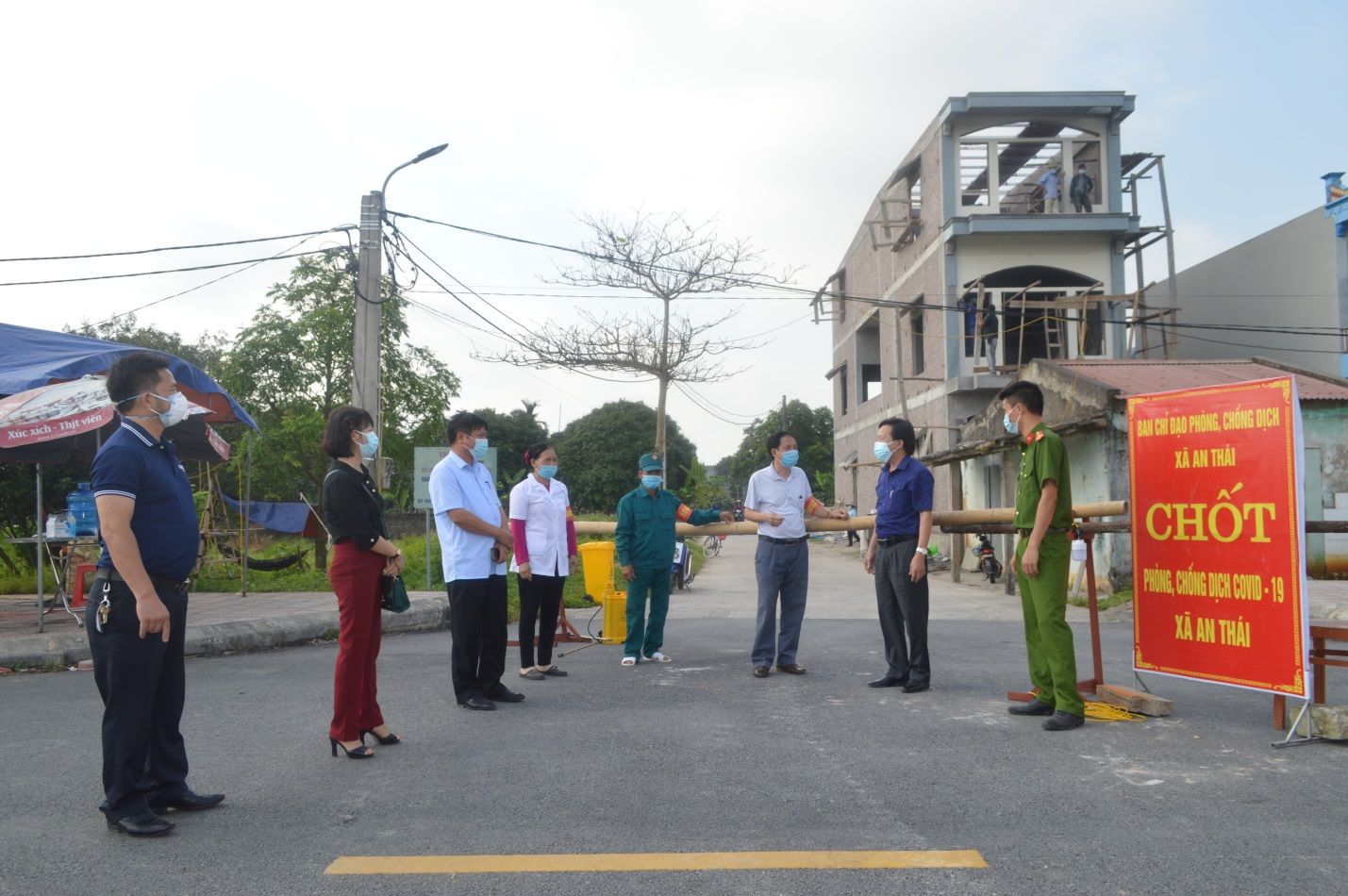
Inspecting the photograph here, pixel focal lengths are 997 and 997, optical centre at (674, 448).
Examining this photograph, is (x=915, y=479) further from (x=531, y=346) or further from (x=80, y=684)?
(x=531, y=346)

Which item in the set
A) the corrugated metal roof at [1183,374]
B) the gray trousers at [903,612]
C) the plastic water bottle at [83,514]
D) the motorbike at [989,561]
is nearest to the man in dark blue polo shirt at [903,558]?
the gray trousers at [903,612]

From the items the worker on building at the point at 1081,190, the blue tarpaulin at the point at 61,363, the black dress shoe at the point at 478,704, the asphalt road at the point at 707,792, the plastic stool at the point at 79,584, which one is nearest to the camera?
the asphalt road at the point at 707,792

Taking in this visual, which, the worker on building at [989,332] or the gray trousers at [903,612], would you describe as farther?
the worker on building at [989,332]

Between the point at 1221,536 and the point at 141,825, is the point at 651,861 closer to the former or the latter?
the point at 141,825

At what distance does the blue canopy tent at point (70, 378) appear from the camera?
9.73m

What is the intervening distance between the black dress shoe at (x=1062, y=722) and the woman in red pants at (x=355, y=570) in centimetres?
378

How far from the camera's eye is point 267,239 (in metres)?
16.3

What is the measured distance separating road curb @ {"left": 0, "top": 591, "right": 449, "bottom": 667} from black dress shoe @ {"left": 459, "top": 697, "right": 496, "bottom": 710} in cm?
254

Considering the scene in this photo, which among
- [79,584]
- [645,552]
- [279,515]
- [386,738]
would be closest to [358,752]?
[386,738]

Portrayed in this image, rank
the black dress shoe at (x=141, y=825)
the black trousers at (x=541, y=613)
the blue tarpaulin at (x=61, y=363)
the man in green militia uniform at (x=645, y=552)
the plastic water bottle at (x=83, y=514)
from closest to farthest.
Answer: the black dress shoe at (x=141, y=825), the black trousers at (x=541, y=613), the man in green militia uniform at (x=645, y=552), the blue tarpaulin at (x=61, y=363), the plastic water bottle at (x=83, y=514)

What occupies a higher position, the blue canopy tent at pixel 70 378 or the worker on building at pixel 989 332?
the worker on building at pixel 989 332

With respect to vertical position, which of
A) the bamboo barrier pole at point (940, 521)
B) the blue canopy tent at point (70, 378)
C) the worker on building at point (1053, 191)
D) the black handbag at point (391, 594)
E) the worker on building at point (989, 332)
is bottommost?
the black handbag at point (391, 594)

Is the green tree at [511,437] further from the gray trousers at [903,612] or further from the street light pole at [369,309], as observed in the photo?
the gray trousers at [903,612]

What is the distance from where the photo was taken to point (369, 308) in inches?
549
